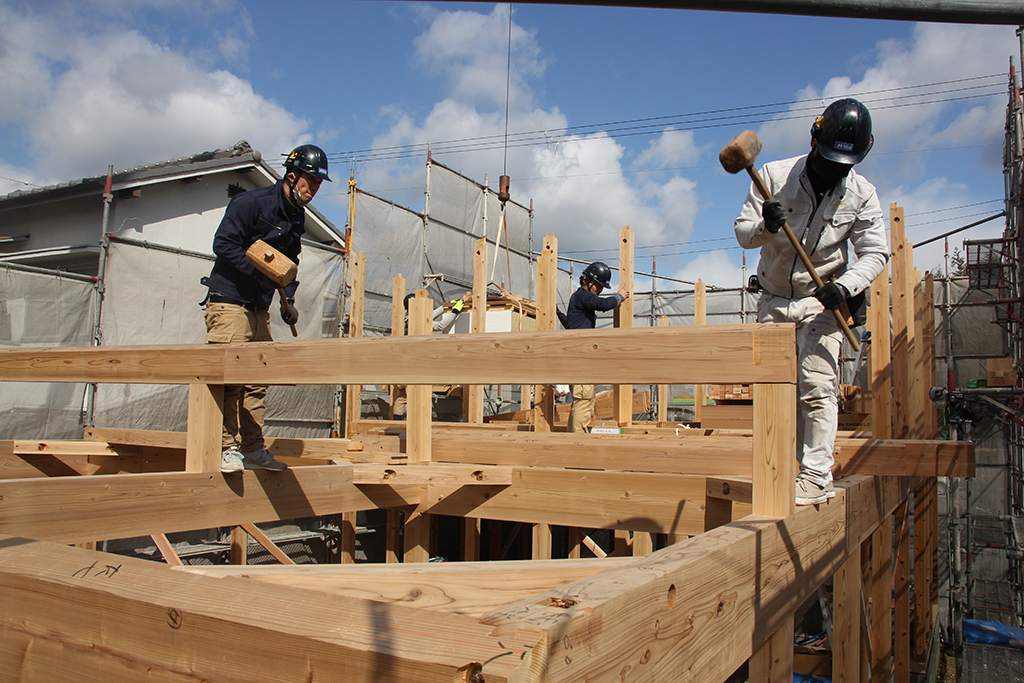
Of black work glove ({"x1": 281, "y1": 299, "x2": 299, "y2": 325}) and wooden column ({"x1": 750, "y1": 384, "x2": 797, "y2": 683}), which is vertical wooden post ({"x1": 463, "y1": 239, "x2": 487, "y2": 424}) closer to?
black work glove ({"x1": 281, "y1": 299, "x2": 299, "y2": 325})

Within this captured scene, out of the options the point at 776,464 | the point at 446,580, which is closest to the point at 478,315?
the point at 776,464

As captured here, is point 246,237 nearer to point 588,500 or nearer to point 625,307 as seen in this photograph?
point 588,500

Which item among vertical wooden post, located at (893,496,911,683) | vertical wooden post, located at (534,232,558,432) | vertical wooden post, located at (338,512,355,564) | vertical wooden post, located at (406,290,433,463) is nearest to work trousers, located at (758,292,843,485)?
vertical wooden post, located at (406,290,433,463)

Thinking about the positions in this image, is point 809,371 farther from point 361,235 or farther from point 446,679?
point 361,235

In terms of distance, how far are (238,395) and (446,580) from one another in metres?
2.53

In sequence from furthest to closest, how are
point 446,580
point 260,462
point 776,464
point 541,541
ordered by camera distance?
point 541,541 → point 260,462 → point 776,464 → point 446,580

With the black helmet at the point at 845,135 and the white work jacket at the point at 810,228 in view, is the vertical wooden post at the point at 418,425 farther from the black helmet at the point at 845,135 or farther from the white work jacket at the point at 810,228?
the black helmet at the point at 845,135

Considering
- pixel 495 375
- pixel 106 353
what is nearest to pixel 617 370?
pixel 495 375

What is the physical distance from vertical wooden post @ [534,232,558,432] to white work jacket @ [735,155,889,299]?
491 centimetres

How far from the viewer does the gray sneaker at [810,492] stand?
281 centimetres

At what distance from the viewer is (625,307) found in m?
8.38

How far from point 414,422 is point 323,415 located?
22.7ft

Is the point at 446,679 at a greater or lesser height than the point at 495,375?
lesser

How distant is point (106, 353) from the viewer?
3330 mm
